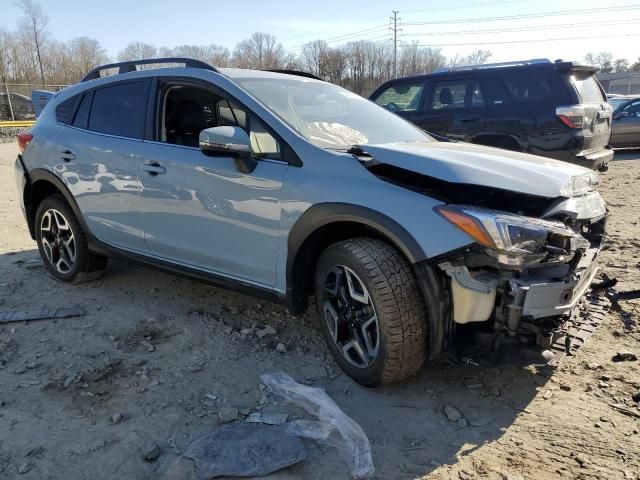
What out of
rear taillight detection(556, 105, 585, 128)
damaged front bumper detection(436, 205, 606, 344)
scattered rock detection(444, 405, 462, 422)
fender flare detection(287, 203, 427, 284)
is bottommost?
scattered rock detection(444, 405, 462, 422)

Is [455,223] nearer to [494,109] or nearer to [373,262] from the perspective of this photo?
[373,262]

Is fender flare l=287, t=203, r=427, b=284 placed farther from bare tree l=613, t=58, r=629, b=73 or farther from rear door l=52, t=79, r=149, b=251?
bare tree l=613, t=58, r=629, b=73

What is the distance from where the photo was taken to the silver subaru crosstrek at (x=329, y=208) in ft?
8.27

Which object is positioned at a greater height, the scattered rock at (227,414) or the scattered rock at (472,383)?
the scattered rock at (227,414)

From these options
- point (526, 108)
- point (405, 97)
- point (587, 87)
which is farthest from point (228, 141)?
point (587, 87)

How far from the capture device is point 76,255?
4.52m

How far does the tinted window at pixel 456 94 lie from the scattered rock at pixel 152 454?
650 centimetres

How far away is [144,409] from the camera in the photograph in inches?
110

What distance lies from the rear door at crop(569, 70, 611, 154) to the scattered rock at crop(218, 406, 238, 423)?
230 inches

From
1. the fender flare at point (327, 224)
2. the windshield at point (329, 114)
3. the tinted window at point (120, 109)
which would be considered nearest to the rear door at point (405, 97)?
the windshield at point (329, 114)

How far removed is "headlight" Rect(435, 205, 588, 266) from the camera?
7.89 feet

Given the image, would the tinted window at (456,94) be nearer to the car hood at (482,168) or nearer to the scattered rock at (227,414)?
the car hood at (482,168)

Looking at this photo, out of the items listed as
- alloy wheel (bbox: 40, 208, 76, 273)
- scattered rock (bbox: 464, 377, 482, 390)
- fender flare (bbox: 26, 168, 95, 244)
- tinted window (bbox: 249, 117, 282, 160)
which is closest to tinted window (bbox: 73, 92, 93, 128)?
fender flare (bbox: 26, 168, 95, 244)

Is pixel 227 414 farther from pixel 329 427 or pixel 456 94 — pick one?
pixel 456 94
